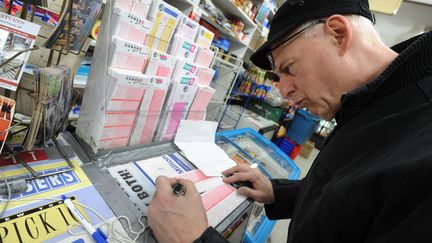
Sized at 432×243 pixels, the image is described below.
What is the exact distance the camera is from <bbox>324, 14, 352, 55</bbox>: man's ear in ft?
1.84

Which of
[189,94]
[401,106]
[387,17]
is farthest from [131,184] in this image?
[387,17]

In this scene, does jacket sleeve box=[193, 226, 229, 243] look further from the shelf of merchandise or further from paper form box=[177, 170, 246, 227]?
the shelf of merchandise

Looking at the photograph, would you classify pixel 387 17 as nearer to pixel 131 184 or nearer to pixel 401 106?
pixel 401 106

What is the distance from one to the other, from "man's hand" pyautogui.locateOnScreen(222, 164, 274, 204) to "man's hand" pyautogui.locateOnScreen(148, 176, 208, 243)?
332 millimetres

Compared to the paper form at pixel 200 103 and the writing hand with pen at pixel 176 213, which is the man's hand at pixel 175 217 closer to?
the writing hand with pen at pixel 176 213

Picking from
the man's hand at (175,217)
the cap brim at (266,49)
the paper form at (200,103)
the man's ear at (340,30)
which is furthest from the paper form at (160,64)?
the man's ear at (340,30)

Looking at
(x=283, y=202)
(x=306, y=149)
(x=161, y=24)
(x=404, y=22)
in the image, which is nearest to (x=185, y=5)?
(x=161, y=24)

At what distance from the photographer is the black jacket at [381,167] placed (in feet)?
1.22

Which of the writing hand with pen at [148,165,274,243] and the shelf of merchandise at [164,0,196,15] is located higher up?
the shelf of merchandise at [164,0,196,15]

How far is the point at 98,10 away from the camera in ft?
2.12

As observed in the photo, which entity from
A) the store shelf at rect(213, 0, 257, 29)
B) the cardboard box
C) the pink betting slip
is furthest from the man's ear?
the cardboard box

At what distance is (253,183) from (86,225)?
2.31ft

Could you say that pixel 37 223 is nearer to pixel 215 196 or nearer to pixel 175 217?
pixel 175 217

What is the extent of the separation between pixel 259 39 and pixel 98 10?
3090 millimetres
